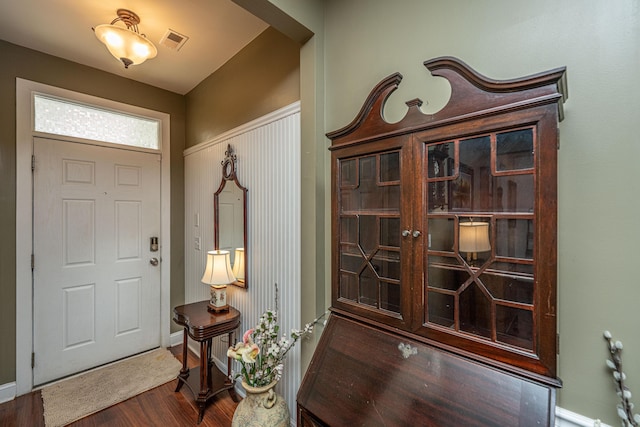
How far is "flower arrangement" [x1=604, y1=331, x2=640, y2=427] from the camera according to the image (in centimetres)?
81

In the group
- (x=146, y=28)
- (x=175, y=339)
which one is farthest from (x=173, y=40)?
(x=175, y=339)

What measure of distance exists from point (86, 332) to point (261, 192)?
2.21 meters

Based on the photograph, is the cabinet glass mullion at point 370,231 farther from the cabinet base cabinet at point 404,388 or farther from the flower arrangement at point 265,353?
the flower arrangement at point 265,353

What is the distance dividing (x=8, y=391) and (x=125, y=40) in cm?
281

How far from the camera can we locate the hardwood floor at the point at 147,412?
6.49 feet

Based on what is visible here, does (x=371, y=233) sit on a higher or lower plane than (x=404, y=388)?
higher

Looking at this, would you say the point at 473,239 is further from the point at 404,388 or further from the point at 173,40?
the point at 173,40

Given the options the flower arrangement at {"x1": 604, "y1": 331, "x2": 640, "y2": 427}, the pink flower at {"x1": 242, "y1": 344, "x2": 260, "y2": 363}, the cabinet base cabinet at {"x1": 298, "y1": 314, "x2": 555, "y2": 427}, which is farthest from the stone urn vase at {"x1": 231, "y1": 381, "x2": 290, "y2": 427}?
the flower arrangement at {"x1": 604, "y1": 331, "x2": 640, "y2": 427}

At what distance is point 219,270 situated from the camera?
219 centimetres

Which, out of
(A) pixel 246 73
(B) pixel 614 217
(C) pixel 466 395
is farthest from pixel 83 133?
(B) pixel 614 217

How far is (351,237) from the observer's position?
1.37 metres

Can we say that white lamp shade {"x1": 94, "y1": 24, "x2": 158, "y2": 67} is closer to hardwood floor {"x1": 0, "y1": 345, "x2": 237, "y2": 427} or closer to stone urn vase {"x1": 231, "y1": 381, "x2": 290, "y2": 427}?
stone urn vase {"x1": 231, "y1": 381, "x2": 290, "y2": 427}

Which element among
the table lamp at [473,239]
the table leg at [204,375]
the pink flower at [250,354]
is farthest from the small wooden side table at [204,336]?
the table lamp at [473,239]

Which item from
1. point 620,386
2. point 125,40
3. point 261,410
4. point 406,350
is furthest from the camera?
point 125,40
